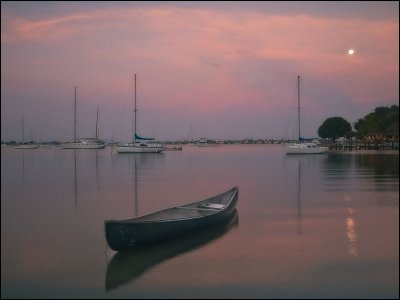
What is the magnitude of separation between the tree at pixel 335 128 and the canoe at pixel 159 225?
349 feet

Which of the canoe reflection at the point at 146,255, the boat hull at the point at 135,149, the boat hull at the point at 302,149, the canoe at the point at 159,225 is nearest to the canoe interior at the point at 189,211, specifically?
the canoe at the point at 159,225

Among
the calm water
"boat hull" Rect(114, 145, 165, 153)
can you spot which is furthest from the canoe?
"boat hull" Rect(114, 145, 165, 153)

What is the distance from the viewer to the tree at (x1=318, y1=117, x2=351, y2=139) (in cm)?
11744

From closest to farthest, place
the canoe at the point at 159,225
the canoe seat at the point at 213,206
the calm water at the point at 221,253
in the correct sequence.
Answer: the calm water at the point at 221,253
the canoe at the point at 159,225
the canoe seat at the point at 213,206

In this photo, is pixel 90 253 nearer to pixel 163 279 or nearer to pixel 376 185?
pixel 163 279

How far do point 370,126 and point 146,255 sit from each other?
95.7m

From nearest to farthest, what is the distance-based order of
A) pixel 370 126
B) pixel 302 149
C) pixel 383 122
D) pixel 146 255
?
pixel 146 255
pixel 302 149
pixel 383 122
pixel 370 126

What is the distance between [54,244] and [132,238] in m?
3.00

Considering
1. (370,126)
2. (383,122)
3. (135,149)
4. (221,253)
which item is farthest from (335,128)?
(221,253)

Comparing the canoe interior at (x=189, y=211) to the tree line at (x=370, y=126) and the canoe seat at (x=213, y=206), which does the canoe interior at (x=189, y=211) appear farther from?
the tree line at (x=370, y=126)

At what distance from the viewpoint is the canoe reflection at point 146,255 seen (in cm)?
1091

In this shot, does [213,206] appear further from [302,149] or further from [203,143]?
[203,143]

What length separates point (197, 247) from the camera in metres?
13.3

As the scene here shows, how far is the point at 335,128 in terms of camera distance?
118 meters
